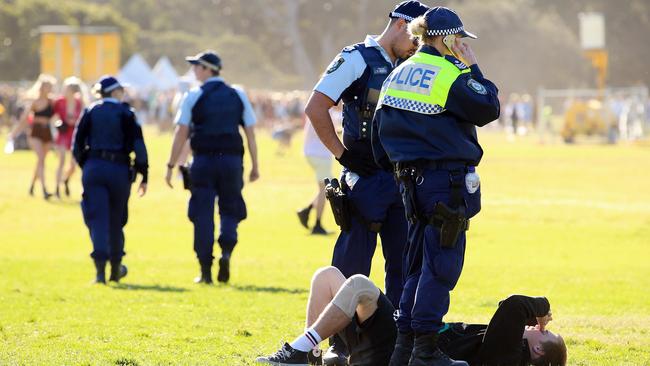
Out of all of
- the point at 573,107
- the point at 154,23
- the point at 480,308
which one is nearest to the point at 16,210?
the point at 480,308

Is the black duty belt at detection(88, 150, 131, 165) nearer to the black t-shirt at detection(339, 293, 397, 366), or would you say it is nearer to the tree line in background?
the black t-shirt at detection(339, 293, 397, 366)

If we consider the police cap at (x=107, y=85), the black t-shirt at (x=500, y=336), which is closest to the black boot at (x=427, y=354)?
the black t-shirt at (x=500, y=336)

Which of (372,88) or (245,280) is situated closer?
(372,88)

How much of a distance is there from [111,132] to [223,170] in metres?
1.16

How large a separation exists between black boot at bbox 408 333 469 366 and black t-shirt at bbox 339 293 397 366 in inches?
6.7

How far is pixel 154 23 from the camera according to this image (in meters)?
107

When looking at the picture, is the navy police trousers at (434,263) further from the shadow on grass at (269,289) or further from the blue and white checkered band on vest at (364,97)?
the shadow on grass at (269,289)

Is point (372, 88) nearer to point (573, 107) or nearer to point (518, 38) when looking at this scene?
point (573, 107)

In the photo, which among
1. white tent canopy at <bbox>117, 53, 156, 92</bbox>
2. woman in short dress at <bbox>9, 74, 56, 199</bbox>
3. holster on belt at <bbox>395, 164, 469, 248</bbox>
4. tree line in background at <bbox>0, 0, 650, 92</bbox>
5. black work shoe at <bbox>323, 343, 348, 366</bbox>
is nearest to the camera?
holster on belt at <bbox>395, 164, 469, 248</bbox>

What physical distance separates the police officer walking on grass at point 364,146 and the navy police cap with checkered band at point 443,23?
922mm

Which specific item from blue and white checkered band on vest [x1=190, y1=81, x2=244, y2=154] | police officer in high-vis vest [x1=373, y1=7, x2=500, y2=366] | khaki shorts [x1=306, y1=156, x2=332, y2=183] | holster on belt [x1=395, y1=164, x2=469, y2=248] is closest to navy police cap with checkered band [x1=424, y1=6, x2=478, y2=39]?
police officer in high-vis vest [x1=373, y1=7, x2=500, y2=366]

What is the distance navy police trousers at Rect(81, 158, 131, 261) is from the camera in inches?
474

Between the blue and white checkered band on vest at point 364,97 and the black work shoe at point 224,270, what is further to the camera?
the black work shoe at point 224,270

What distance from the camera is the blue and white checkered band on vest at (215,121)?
11.7 m
